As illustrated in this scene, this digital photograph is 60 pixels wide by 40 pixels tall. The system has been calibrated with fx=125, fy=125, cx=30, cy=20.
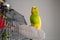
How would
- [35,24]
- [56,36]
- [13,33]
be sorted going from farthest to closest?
[56,36] < [35,24] < [13,33]

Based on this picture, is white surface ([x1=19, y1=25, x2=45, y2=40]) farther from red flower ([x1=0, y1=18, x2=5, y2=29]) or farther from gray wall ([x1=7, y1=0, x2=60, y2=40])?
gray wall ([x1=7, y1=0, x2=60, y2=40])

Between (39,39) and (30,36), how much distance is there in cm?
6

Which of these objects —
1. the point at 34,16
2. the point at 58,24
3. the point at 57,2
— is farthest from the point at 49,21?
the point at 34,16

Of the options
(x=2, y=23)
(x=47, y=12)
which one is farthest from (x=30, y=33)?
(x=47, y=12)

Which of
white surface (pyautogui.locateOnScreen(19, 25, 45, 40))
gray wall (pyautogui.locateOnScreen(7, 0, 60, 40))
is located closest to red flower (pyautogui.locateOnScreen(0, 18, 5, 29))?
white surface (pyautogui.locateOnScreen(19, 25, 45, 40))

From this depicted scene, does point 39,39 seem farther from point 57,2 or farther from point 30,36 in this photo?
point 57,2

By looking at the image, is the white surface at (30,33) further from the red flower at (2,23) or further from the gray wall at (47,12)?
the gray wall at (47,12)

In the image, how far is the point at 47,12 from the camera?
1.54 metres

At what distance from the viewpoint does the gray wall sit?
1505mm

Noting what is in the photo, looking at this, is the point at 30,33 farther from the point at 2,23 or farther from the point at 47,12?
the point at 47,12

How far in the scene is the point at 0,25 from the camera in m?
0.77

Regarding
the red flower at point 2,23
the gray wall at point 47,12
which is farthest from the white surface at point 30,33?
the gray wall at point 47,12

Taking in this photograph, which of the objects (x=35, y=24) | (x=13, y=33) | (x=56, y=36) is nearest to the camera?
(x=13, y=33)

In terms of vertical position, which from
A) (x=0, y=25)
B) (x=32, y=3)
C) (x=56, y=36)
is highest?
(x=32, y=3)
